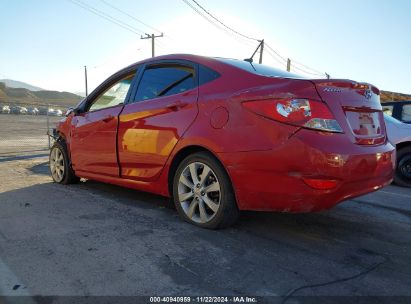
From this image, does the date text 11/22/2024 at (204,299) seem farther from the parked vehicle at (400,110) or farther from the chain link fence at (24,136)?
the chain link fence at (24,136)

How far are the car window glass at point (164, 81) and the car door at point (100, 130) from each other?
0.32 m

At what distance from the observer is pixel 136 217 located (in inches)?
163

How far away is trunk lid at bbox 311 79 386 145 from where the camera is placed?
320 cm

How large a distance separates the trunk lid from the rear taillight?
0.08 metres

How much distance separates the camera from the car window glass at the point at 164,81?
4.02 m

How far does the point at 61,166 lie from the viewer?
6.02 m

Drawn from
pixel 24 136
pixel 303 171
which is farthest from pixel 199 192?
pixel 24 136

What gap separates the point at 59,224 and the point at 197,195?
138 centimetres

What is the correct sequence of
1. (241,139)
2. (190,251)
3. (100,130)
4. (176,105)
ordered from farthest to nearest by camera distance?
(100,130), (176,105), (241,139), (190,251)

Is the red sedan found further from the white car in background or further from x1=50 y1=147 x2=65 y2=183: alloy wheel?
the white car in background

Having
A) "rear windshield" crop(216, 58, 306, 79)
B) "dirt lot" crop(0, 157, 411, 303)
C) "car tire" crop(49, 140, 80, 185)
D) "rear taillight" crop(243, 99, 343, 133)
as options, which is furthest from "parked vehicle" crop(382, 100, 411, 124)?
"car tire" crop(49, 140, 80, 185)

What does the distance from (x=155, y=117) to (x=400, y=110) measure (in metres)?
6.49

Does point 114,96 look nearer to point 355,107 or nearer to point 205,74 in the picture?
point 205,74

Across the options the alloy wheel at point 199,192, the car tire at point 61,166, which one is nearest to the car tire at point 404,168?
the alloy wheel at point 199,192
